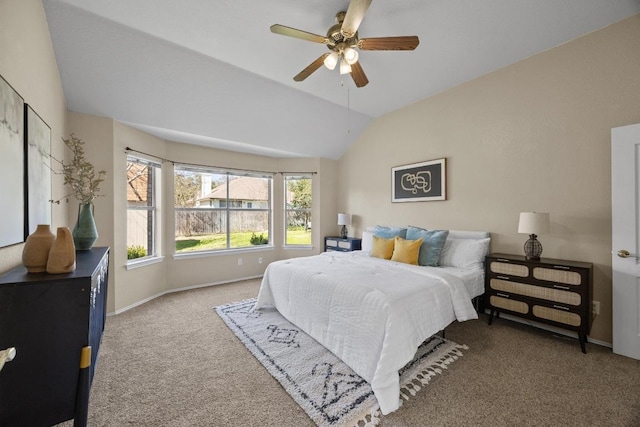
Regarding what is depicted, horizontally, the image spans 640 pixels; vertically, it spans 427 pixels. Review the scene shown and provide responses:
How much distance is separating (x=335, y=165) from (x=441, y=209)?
2548 mm

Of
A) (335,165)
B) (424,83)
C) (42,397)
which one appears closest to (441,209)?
(424,83)

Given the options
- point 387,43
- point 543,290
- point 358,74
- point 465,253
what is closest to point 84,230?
point 358,74

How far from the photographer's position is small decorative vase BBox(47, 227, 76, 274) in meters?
1.29

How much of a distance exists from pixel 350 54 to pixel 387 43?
301mm

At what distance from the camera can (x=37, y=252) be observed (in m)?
1.31

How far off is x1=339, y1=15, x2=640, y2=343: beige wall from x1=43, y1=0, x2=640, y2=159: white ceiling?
0.74ft

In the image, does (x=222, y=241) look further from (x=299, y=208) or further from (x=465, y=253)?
(x=465, y=253)

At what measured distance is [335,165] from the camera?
552 centimetres

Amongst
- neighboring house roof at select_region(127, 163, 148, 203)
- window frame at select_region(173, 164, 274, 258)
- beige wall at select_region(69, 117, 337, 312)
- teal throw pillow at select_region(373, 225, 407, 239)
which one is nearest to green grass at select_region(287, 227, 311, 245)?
beige wall at select_region(69, 117, 337, 312)

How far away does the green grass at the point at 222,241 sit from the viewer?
172 inches

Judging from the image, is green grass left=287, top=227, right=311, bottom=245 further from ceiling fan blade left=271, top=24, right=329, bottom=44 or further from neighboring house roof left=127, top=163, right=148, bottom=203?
ceiling fan blade left=271, top=24, right=329, bottom=44

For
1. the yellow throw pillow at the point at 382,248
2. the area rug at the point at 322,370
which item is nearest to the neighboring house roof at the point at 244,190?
the area rug at the point at 322,370

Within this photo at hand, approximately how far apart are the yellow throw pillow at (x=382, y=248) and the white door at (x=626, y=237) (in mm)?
2060

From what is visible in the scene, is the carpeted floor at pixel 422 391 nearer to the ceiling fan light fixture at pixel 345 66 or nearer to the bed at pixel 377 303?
the bed at pixel 377 303
